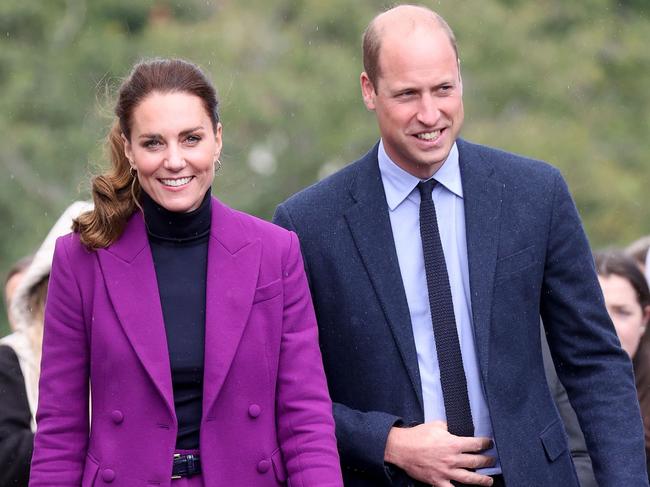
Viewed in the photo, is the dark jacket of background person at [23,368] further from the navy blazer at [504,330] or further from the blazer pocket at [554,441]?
the blazer pocket at [554,441]

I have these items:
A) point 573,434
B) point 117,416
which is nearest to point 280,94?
point 573,434

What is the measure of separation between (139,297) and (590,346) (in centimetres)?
149

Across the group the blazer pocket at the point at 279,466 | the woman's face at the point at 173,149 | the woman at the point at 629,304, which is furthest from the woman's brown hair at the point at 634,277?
the woman's face at the point at 173,149

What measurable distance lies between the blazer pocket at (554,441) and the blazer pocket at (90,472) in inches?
56.3

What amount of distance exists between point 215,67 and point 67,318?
15.2m

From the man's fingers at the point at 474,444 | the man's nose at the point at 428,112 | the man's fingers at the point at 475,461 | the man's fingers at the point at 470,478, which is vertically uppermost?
the man's nose at the point at 428,112

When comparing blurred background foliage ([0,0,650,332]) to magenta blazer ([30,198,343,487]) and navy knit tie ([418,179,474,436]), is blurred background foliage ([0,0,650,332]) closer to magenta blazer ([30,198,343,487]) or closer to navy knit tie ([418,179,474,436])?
navy knit tie ([418,179,474,436])

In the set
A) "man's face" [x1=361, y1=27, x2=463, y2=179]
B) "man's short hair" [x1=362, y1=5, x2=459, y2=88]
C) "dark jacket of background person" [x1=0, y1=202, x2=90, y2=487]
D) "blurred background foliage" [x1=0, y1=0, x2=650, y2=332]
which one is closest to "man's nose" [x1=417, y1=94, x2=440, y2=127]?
"man's face" [x1=361, y1=27, x2=463, y2=179]

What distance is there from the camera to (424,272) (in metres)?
5.11

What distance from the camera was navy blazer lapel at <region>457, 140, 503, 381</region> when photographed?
5.00 m

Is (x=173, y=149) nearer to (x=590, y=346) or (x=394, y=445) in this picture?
(x=394, y=445)

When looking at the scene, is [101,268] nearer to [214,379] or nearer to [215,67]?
[214,379]

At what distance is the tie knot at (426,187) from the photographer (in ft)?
17.0

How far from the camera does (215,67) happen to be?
19.6 meters
